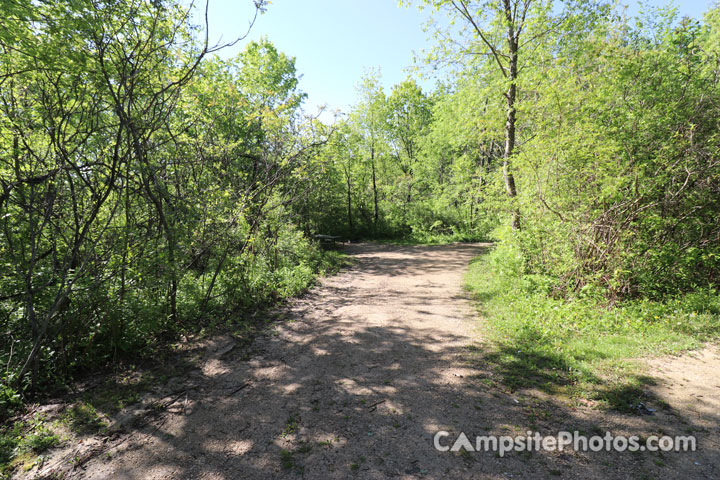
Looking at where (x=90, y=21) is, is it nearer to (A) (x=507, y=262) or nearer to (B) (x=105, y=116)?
(B) (x=105, y=116)

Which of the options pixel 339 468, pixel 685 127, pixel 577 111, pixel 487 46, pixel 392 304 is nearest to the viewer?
pixel 339 468

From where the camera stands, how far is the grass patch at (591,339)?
3.57 meters

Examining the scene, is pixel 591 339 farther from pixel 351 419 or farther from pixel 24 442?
pixel 24 442

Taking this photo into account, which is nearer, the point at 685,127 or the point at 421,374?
the point at 421,374

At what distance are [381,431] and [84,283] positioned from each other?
3.95 meters

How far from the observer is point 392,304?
7.33 metres

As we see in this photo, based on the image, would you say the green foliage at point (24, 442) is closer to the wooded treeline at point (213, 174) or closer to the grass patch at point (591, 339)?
the wooded treeline at point (213, 174)

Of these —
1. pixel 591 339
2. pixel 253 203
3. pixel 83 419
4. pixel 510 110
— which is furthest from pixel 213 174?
pixel 510 110

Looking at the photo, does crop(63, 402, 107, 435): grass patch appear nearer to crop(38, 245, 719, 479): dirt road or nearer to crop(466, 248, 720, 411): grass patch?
crop(38, 245, 719, 479): dirt road

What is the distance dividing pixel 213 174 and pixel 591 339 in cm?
724

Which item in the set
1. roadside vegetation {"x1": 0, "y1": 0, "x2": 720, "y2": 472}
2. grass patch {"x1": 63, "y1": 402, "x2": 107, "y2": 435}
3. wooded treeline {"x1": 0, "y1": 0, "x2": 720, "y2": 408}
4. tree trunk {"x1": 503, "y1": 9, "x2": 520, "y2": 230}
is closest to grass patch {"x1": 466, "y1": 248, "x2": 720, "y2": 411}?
roadside vegetation {"x1": 0, "y1": 0, "x2": 720, "y2": 472}

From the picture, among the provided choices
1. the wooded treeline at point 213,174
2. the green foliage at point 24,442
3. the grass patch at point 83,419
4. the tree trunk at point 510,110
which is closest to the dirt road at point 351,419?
the grass patch at point 83,419

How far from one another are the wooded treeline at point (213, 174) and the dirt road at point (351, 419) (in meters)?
1.59

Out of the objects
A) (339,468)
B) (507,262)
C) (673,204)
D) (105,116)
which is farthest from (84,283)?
(673,204)
